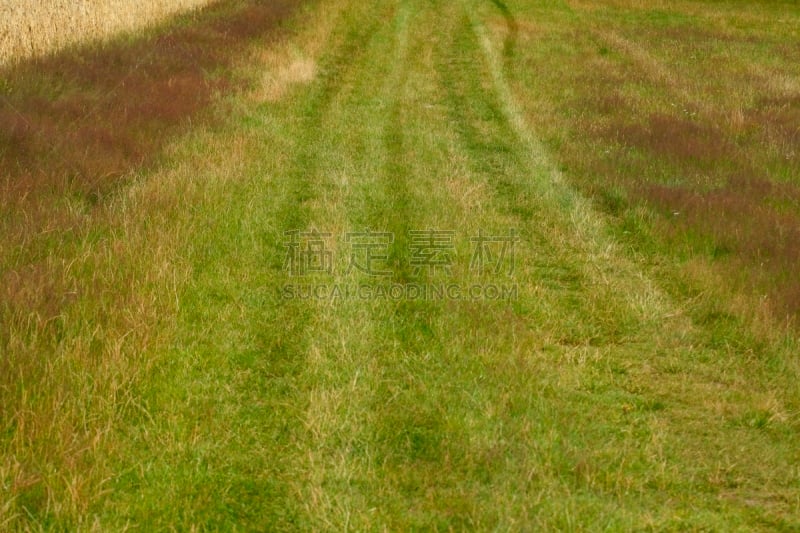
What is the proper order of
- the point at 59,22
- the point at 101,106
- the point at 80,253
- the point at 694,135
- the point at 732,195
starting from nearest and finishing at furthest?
the point at 80,253 < the point at 732,195 < the point at 101,106 < the point at 694,135 < the point at 59,22

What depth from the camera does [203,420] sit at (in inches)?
186

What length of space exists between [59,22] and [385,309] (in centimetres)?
1039

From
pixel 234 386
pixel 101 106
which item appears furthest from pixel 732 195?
pixel 101 106

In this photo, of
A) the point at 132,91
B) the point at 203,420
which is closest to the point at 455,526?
the point at 203,420

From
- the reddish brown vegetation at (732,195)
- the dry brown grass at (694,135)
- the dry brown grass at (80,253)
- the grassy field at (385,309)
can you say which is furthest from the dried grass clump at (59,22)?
the reddish brown vegetation at (732,195)

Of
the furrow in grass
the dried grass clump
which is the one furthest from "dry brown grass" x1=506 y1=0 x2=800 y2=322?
the dried grass clump

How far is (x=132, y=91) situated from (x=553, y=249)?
21.6 feet

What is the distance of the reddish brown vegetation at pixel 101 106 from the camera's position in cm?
813

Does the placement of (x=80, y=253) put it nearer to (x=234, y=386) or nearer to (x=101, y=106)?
(x=234, y=386)

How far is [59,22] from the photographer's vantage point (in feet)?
45.3

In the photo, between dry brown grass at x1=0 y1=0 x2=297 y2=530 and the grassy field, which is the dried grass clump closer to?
dry brown grass at x1=0 y1=0 x2=297 y2=530

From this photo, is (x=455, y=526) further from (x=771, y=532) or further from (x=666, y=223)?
(x=666, y=223)

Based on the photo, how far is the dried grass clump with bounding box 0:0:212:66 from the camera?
485 inches

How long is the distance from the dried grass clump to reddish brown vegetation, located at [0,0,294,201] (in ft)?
2.32
